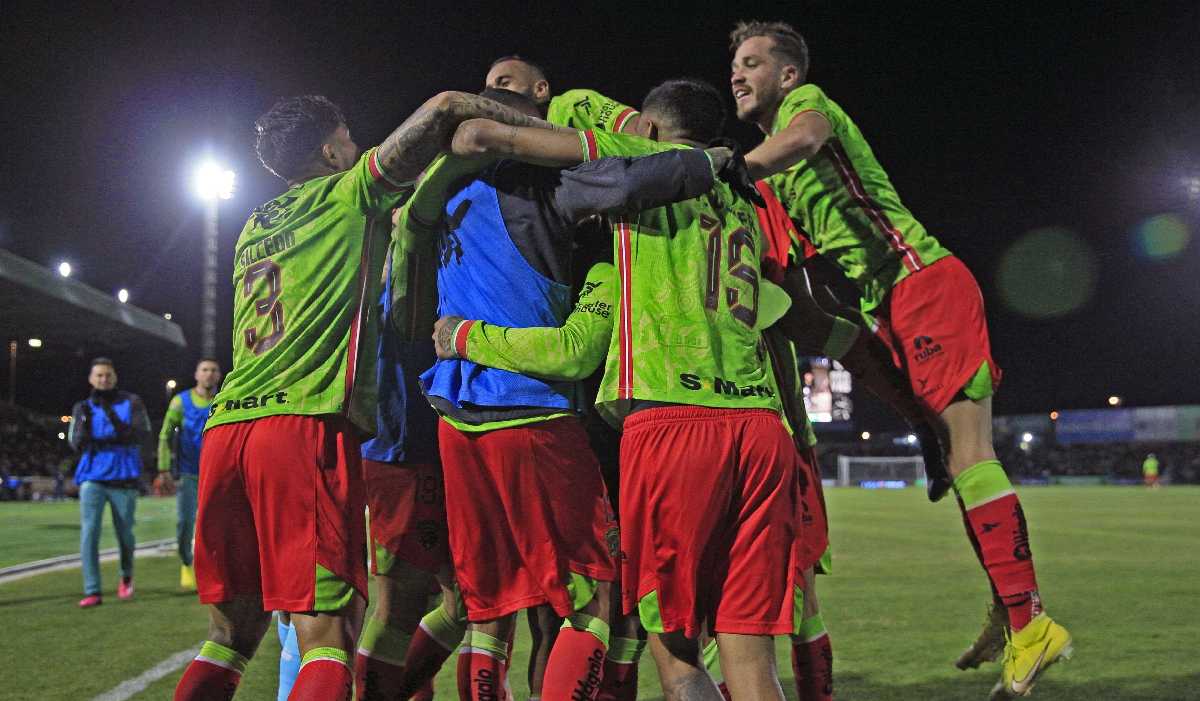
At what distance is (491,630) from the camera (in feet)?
8.37

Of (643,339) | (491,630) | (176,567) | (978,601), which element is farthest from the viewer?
(176,567)

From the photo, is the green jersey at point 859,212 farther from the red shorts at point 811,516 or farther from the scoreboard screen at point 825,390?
the scoreboard screen at point 825,390

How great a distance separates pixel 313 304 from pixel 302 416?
36 centimetres

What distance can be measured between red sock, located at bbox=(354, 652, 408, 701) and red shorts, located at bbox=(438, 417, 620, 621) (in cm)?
77

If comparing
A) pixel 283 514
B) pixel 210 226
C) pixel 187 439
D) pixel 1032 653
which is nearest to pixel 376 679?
pixel 283 514

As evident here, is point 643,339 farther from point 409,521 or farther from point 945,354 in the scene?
point 945,354

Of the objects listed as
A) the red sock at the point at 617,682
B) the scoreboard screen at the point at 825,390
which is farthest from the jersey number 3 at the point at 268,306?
the scoreboard screen at the point at 825,390

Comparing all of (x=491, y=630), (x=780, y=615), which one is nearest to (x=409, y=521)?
(x=491, y=630)

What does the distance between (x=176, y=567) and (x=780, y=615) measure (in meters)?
10.1

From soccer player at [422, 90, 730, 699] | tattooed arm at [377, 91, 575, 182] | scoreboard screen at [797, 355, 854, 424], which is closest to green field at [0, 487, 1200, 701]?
soccer player at [422, 90, 730, 699]

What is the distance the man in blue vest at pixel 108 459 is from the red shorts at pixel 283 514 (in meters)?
5.87

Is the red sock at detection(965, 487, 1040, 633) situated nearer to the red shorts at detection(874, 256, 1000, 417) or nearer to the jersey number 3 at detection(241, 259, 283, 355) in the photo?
the red shorts at detection(874, 256, 1000, 417)

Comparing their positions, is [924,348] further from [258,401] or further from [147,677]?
[147,677]

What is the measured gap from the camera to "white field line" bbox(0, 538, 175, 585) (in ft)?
31.7
